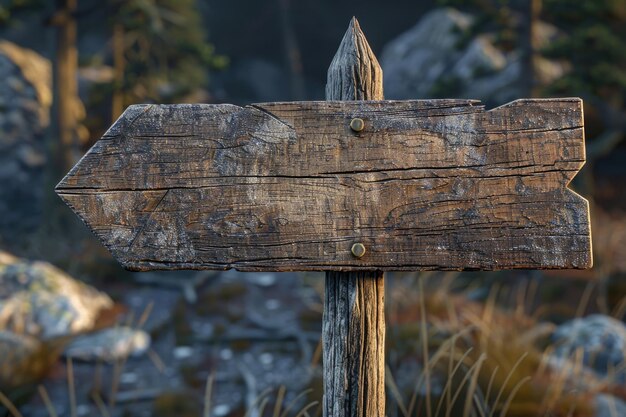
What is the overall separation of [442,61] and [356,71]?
11.0 metres

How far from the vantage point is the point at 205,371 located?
5.86 metres

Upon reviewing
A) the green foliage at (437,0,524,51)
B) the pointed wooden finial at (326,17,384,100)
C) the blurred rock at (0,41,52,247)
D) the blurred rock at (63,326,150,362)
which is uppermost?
the green foliage at (437,0,524,51)

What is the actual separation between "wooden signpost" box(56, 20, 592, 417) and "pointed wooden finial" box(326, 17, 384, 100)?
9.8 inches

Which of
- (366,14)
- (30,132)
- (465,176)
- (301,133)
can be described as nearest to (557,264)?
(465,176)

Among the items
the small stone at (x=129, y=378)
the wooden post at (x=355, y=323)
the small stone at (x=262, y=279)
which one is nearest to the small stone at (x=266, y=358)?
the small stone at (x=129, y=378)

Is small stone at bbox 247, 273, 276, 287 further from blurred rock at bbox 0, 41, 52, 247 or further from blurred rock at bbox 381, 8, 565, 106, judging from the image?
blurred rock at bbox 381, 8, 565, 106

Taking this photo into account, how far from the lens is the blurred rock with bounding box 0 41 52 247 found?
10.6 metres

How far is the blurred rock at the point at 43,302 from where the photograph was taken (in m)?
6.14

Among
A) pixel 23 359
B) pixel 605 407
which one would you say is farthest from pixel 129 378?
pixel 605 407

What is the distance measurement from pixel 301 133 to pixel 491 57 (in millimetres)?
10299

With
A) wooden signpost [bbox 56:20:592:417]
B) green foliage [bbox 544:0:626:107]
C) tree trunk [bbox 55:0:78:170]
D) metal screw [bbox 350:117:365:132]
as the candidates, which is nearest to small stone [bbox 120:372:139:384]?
wooden signpost [bbox 56:20:592:417]

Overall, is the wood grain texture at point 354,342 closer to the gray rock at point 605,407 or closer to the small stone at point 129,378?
the gray rock at point 605,407

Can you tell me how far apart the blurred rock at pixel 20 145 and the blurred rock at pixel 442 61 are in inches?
255

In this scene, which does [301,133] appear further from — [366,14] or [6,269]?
[366,14]
